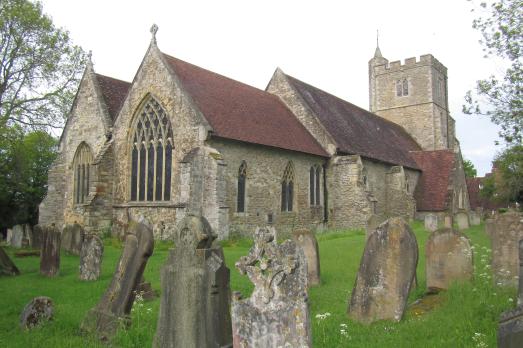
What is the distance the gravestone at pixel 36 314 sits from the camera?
665 cm

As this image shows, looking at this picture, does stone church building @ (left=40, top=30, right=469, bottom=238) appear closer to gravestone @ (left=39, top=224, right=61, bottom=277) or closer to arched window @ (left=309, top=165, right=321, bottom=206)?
arched window @ (left=309, top=165, right=321, bottom=206)

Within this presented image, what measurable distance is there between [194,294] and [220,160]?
1246 centimetres

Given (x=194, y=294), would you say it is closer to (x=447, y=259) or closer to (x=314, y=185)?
Answer: (x=447, y=259)

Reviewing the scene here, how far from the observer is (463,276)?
26.2 feet

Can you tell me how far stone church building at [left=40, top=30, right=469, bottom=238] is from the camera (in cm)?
1831

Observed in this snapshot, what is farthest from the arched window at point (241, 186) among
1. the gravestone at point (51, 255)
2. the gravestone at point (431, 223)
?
the gravestone at point (51, 255)

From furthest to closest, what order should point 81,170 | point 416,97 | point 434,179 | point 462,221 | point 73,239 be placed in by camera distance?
point 416,97 → point 434,179 → point 81,170 → point 462,221 → point 73,239

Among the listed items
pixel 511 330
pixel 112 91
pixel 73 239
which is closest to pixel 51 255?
pixel 73 239

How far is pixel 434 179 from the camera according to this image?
30281 millimetres

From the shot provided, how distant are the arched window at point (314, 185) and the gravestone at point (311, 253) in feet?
42.5

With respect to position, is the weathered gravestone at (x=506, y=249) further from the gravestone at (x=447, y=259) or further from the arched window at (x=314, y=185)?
the arched window at (x=314, y=185)

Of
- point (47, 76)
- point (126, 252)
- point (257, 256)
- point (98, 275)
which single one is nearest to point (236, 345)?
point (257, 256)

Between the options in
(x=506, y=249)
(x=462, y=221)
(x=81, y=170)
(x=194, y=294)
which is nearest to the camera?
(x=194, y=294)

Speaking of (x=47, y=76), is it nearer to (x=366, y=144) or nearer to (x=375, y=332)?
(x=366, y=144)
